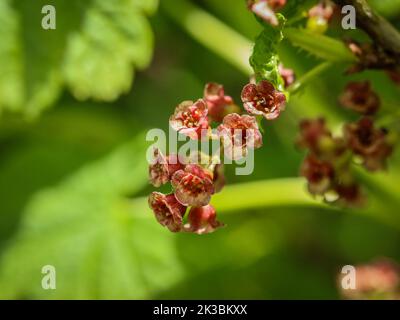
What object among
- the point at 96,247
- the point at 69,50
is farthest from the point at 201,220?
the point at 96,247

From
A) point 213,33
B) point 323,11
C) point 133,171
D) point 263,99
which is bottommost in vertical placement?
point 263,99

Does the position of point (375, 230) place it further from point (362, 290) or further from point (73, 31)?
point (73, 31)

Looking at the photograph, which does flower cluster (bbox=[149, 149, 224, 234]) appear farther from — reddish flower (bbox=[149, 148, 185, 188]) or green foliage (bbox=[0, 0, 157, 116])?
green foliage (bbox=[0, 0, 157, 116])

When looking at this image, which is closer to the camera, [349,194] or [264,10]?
[264,10]

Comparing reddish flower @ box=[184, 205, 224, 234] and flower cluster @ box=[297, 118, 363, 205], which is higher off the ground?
flower cluster @ box=[297, 118, 363, 205]

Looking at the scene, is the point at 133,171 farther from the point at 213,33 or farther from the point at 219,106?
the point at 219,106

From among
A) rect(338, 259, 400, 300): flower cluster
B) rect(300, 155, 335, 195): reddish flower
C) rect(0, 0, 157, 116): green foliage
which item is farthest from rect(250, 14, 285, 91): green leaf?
rect(338, 259, 400, 300): flower cluster

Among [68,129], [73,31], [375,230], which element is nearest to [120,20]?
[73,31]
